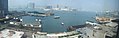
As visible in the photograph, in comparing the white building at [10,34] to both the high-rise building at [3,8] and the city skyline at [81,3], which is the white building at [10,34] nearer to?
the high-rise building at [3,8]

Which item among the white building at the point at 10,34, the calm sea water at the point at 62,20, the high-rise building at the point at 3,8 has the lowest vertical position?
the white building at the point at 10,34

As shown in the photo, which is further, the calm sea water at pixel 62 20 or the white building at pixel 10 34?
the calm sea water at pixel 62 20

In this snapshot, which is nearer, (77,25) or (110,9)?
(77,25)

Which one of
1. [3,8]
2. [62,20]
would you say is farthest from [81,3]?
[3,8]

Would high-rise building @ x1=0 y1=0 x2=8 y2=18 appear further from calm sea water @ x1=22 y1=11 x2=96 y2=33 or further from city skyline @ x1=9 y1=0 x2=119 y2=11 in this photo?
calm sea water @ x1=22 y1=11 x2=96 y2=33

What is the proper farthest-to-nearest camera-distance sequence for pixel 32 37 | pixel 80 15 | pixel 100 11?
pixel 100 11, pixel 80 15, pixel 32 37

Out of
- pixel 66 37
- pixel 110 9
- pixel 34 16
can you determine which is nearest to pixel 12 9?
pixel 34 16

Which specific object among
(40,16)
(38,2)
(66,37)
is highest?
(38,2)

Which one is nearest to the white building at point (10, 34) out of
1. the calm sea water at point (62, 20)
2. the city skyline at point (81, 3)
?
the calm sea water at point (62, 20)

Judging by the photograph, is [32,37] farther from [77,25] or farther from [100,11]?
[100,11]
